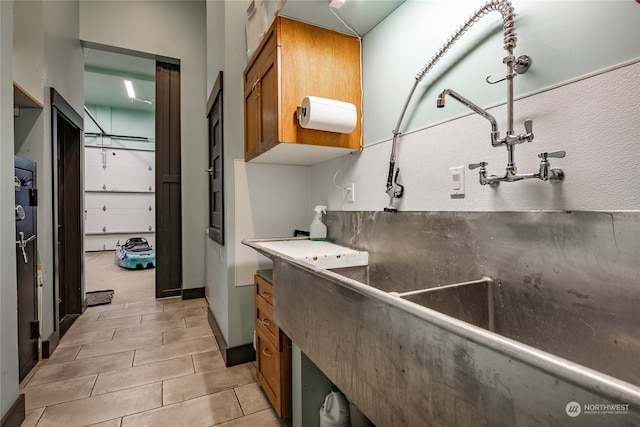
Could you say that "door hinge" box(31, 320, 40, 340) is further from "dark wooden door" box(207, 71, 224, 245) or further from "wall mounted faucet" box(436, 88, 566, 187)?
"wall mounted faucet" box(436, 88, 566, 187)

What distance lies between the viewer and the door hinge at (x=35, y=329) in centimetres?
221

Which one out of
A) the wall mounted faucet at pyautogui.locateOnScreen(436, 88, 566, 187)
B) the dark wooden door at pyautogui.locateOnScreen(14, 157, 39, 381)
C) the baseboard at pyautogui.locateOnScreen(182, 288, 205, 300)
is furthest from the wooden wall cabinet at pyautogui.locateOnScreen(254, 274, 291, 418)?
the baseboard at pyautogui.locateOnScreen(182, 288, 205, 300)

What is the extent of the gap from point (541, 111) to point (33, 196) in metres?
3.17

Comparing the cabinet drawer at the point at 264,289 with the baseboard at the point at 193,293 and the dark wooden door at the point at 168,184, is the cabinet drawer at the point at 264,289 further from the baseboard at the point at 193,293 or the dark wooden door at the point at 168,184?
the dark wooden door at the point at 168,184

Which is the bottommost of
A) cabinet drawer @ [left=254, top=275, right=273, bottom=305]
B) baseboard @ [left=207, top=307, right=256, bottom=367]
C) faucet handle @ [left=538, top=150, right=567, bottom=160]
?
baseboard @ [left=207, top=307, right=256, bottom=367]

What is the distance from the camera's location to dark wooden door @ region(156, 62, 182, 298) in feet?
12.6

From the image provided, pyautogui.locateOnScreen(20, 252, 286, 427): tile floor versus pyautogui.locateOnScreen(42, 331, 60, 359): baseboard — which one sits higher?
pyautogui.locateOnScreen(42, 331, 60, 359): baseboard

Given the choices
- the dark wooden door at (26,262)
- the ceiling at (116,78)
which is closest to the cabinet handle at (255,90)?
the dark wooden door at (26,262)

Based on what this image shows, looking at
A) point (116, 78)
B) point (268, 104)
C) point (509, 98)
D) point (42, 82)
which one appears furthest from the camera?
point (116, 78)

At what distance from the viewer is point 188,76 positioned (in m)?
3.87

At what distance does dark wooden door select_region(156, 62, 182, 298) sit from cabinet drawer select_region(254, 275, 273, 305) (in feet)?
8.31

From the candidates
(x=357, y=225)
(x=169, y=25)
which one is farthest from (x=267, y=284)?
(x=169, y=25)

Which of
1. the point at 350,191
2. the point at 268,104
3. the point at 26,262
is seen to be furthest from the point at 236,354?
the point at 268,104

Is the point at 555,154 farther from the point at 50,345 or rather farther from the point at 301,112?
the point at 50,345
